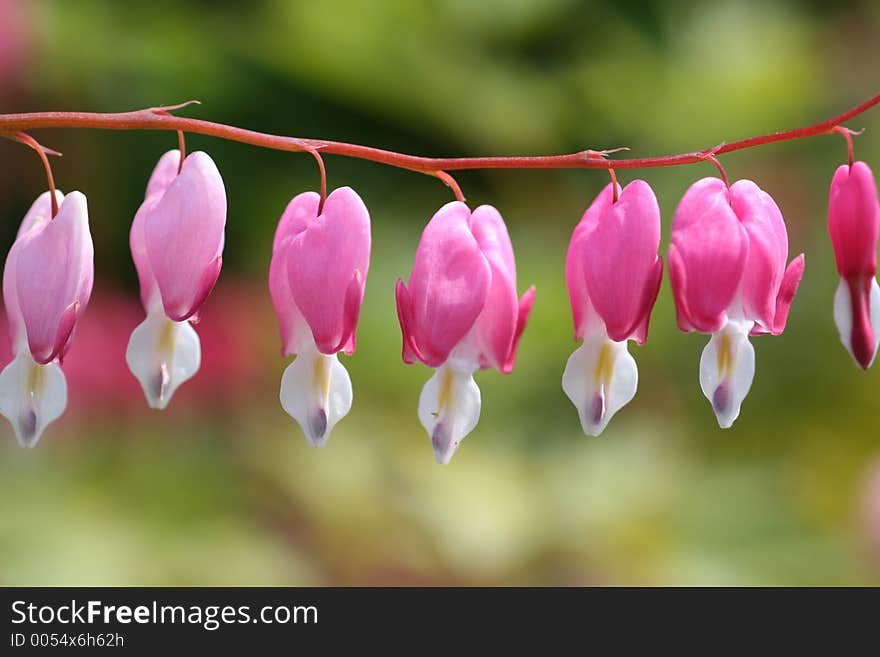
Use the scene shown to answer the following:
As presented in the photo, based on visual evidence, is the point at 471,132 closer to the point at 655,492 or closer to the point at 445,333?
the point at 655,492

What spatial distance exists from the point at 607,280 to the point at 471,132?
7.46 ft

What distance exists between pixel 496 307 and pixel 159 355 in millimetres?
307

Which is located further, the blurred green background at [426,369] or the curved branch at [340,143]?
the blurred green background at [426,369]

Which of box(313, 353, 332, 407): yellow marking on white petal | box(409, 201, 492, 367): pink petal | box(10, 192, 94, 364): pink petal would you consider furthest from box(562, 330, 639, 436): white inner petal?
box(10, 192, 94, 364): pink petal

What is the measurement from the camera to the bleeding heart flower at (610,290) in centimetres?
88

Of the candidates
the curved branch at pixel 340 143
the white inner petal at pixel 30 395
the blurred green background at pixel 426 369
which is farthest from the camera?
the blurred green background at pixel 426 369

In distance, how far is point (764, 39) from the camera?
3291 millimetres

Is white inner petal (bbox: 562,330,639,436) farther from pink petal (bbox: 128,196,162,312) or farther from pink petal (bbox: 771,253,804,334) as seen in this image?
pink petal (bbox: 128,196,162,312)

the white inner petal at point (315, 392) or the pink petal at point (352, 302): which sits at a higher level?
the pink petal at point (352, 302)

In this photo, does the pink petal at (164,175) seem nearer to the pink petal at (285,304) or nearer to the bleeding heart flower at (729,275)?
the pink petal at (285,304)

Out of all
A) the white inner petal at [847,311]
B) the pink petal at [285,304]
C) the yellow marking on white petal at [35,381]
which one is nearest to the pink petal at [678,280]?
the white inner petal at [847,311]

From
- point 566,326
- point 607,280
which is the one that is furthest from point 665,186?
point 607,280

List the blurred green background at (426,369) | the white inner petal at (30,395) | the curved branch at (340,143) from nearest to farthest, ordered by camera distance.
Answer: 1. the curved branch at (340,143)
2. the white inner petal at (30,395)
3. the blurred green background at (426,369)

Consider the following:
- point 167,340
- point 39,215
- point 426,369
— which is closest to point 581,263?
point 167,340
